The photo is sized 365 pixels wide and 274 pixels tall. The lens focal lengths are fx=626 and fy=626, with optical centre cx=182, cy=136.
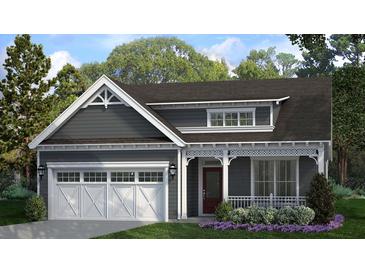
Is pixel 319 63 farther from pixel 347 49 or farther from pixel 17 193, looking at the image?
pixel 17 193

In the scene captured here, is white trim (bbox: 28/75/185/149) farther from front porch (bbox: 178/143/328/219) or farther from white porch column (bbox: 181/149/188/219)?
front porch (bbox: 178/143/328/219)

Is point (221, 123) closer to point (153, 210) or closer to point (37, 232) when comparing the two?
point (153, 210)

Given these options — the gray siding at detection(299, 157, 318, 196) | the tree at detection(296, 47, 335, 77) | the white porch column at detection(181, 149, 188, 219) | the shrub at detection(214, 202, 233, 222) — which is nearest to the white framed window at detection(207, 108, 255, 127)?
the gray siding at detection(299, 157, 318, 196)

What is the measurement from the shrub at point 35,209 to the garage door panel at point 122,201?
112 inches

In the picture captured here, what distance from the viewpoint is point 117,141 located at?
84.3 ft

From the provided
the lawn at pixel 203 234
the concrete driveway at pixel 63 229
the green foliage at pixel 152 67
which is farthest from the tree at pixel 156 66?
the lawn at pixel 203 234

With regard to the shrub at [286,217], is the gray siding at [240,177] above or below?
above

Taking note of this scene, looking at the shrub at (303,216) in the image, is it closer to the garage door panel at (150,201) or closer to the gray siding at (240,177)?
the gray siding at (240,177)

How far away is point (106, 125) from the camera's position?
26.5m

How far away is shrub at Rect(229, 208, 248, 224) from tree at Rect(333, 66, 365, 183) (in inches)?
897

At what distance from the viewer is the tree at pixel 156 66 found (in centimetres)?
7056

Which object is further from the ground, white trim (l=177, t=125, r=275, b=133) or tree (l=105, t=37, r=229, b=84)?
tree (l=105, t=37, r=229, b=84)

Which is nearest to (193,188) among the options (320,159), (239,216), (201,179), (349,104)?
(201,179)

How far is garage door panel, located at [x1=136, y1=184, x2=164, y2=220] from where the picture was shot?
25.5 meters
